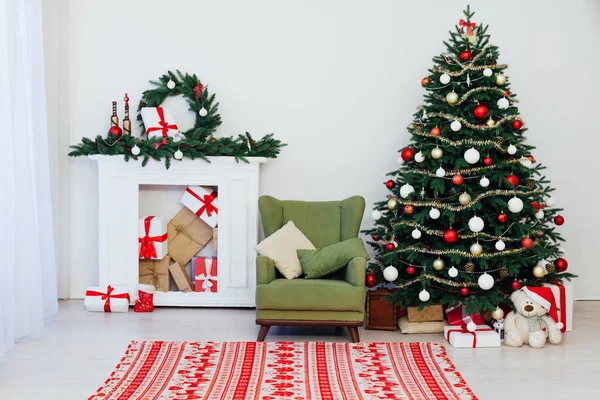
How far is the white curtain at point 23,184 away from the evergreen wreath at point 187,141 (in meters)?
→ 0.58

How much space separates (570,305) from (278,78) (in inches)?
110

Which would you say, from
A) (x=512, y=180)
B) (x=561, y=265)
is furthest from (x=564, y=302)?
(x=512, y=180)

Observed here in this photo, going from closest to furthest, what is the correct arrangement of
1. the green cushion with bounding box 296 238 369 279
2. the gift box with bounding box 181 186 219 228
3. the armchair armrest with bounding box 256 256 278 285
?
the armchair armrest with bounding box 256 256 278 285 < the green cushion with bounding box 296 238 369 279 < the gift box with bounding box 181 186 219 228

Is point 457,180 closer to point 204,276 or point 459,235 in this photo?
point 459,235

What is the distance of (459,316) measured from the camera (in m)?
4.85

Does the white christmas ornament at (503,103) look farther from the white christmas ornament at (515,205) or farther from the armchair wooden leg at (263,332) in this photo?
the armchair wooden leg at (263,332)

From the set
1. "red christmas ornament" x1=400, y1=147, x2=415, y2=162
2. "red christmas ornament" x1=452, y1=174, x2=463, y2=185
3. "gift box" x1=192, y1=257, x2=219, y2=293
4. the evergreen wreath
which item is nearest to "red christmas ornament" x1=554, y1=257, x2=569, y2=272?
"red christmas ornament" x1=452, y1=174, x2=463, y2=185

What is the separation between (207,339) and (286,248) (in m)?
0.81

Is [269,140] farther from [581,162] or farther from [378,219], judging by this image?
Answer: [581,162]

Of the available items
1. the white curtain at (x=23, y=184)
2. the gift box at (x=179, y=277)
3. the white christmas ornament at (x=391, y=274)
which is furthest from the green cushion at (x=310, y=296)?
the white curtain at (x=23, y=184)

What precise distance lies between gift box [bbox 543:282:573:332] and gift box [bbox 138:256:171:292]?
9.39 ft

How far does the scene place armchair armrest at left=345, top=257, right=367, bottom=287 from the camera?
4410 millimetres

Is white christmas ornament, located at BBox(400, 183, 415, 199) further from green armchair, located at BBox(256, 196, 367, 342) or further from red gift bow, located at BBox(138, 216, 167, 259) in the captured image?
red gift bow, located at BBox(138, 216, 167, 259)

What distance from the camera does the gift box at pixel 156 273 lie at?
5.57m
